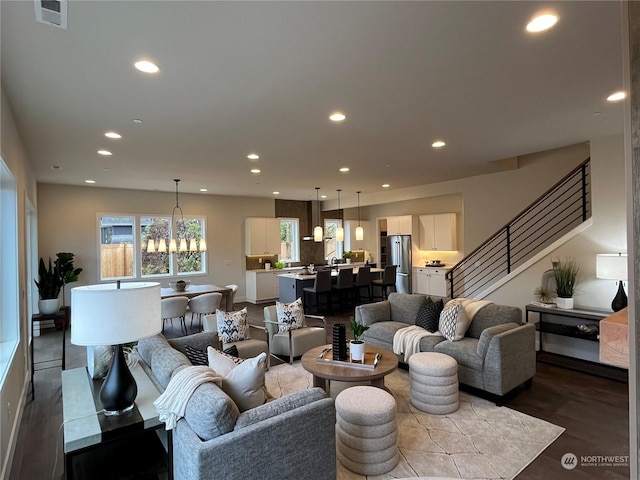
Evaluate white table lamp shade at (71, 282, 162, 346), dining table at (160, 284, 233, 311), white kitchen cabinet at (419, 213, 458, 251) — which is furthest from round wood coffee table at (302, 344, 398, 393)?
white kitchen cabinet at (419, 213, 458, 251)

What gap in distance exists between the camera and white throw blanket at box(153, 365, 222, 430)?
1.95m

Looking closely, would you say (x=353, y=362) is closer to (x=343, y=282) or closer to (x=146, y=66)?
(x=146, y=66)

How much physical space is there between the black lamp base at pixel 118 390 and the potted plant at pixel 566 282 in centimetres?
499

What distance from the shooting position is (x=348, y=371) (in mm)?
3145

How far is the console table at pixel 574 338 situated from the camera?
13.7 ft

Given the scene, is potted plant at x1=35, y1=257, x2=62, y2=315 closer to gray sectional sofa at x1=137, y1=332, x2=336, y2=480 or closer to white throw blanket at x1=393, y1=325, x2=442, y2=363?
gray sectional sofa at x1=137, y1=332, x2=336, y2=480

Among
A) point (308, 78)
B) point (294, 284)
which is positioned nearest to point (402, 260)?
point (294, 284)

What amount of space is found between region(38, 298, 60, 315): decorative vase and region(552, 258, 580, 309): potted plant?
6.82 m

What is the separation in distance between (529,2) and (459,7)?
0.36m

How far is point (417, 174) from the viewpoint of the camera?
6535 mm

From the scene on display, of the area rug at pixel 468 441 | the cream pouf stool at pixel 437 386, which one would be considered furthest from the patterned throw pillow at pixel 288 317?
the cream pouf stool at pixel 437 386

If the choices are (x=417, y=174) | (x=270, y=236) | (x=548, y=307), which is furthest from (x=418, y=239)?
(x=548, y=307)

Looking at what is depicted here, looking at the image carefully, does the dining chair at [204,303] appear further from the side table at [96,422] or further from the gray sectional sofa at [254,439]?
the gray sectional sofa at [254,439]

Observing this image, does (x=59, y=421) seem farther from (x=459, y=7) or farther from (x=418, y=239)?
(x=418, y=239)
